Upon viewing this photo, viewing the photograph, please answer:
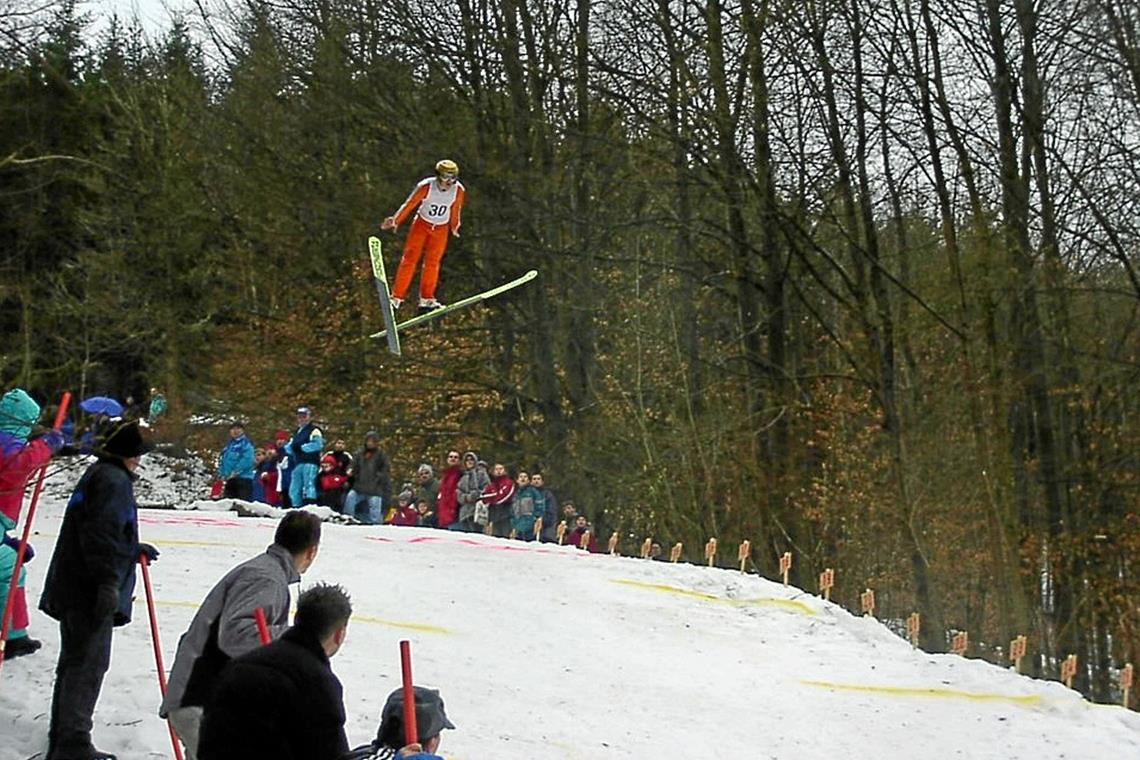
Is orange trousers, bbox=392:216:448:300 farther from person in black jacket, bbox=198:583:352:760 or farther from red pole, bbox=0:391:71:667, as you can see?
person in black jacket, bbox=198:583:352:760

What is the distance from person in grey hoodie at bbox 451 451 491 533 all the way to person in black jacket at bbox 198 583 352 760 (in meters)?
13.8

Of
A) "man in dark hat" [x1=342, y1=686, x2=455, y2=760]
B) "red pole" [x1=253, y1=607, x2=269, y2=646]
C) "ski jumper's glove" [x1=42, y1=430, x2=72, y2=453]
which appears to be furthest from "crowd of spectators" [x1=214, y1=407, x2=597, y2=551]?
"man in dark hat" [x1=342, y1=686, x2=455, y2=760]

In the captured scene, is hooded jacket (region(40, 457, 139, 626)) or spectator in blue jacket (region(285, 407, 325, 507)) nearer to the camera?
hooded jacket (region(40, 457, 139, 626))

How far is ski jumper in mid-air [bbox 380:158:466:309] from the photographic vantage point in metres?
14.4

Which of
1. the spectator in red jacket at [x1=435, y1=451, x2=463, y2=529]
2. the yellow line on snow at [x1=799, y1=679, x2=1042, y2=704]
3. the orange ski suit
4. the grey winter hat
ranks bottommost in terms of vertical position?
the yellow line on snow at [x1=799, y1=679, x2=1042, y2=704]

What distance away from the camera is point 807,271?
25.5m

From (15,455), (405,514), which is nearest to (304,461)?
(405,514)

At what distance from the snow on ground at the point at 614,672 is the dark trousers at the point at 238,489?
508cm

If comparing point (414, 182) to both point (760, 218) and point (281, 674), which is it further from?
point (281, 674)

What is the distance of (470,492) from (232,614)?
42.8 feet

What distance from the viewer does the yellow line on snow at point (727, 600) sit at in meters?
12.6

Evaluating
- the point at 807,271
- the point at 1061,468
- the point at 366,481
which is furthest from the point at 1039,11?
the point at 366,481

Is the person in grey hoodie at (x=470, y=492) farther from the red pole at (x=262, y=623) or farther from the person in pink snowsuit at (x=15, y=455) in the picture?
the red pole at (x=262, y=623)

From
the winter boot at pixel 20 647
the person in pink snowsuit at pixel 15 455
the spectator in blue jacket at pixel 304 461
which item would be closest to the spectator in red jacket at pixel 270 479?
the spectator in blue jacket at pixel 304 461
